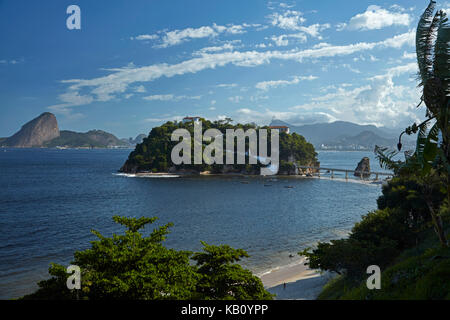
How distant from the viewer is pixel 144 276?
36.8 feet

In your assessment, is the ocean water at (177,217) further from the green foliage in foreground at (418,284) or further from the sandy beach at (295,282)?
the green foliage in foreground at (418,284)

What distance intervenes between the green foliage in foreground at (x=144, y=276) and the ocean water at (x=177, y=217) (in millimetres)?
13851

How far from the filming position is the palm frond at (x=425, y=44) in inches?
308

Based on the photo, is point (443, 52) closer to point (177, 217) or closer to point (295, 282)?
point (295, 282)

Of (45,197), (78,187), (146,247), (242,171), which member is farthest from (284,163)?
(146,247)

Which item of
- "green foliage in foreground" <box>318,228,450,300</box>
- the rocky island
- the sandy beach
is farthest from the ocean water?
the rocky island

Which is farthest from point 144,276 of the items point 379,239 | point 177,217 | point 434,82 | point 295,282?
point 177,217

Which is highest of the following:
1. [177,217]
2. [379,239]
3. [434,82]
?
[434,82]

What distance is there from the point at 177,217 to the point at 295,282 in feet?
87.8

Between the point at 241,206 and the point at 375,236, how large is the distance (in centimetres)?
3693

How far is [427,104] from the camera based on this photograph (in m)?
7.81

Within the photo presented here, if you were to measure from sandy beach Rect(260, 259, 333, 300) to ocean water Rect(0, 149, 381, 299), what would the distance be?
5.02ft

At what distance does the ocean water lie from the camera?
29.7m
